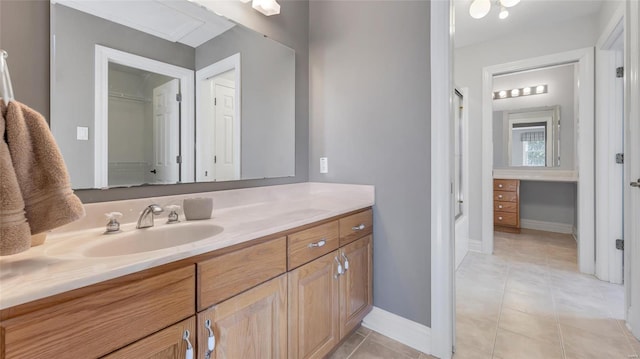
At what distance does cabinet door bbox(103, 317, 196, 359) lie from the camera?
0.68 metres

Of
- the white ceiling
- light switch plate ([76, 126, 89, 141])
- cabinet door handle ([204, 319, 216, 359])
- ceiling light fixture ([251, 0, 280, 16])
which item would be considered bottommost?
cabinet door handle ([204, 319, 216, 359])

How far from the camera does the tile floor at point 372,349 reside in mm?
1502

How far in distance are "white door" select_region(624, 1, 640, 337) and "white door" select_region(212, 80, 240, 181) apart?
230 cm

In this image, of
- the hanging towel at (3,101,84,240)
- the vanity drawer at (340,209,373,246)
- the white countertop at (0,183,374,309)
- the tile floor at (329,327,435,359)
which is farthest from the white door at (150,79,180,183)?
the tile floor at (329,327,435,359)

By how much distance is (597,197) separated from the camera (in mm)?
2459

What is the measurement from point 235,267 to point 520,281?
256cm

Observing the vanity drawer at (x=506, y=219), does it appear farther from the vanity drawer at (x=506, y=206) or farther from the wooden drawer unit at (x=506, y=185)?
the wooden drawer unit at (x=506, y=185)

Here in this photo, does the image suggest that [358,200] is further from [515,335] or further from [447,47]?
[515,335]

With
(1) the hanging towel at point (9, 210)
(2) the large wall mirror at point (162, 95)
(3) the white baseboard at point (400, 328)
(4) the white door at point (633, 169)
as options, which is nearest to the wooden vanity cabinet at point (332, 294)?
(3) the white baseboard at point (400, 328)

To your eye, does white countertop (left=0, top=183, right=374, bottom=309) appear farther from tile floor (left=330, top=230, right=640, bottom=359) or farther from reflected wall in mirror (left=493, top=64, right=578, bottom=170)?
reflected wall in mirror (left=493, top=64, right=578, bottom=170)

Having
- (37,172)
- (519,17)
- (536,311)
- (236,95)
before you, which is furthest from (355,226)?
(519,17)

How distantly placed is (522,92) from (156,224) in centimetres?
499

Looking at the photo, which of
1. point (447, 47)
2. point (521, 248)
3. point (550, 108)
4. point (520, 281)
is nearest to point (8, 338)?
point (447, 47)

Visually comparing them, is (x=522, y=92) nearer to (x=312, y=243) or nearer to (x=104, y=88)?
(x=312, y=243)
